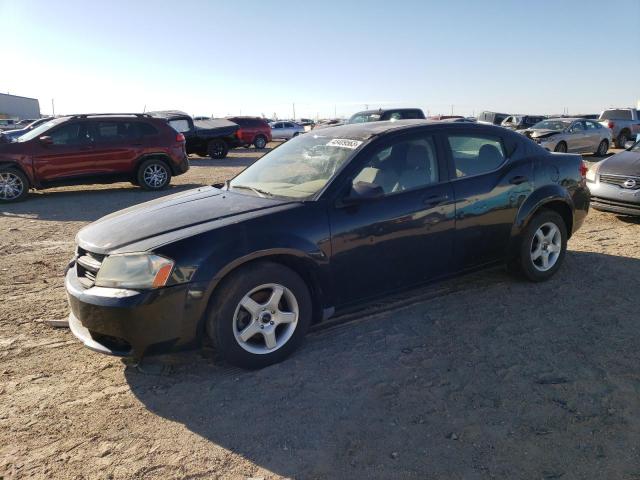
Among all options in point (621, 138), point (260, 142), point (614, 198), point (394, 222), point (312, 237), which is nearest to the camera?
point (312, 237)

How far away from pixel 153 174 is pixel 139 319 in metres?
9.48

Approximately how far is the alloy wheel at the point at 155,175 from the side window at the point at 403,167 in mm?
8922

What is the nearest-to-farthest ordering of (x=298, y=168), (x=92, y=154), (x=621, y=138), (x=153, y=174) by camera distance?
(x=298, y=168) < (x=92, y=154) < (x=153, y=174) < (x=621, y=138)

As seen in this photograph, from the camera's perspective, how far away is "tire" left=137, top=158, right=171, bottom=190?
1168 cm

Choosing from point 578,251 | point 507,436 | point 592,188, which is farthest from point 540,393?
point 592,188

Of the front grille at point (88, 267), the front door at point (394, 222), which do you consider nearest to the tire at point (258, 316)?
the front door at point (394, 222)

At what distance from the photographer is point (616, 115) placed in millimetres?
24172

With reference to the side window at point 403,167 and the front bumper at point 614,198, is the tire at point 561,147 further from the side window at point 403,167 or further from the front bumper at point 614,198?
the side window at point 403,167

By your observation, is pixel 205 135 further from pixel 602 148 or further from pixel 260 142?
pixel 602 148

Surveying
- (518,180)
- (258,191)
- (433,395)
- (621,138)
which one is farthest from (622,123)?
(433,395)

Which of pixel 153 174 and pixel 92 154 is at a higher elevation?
pixel 92 154

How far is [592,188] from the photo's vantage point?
807cm

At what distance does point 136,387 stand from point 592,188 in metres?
7.49

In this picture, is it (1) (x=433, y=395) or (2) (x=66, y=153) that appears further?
(2) (x=66, y=153)
